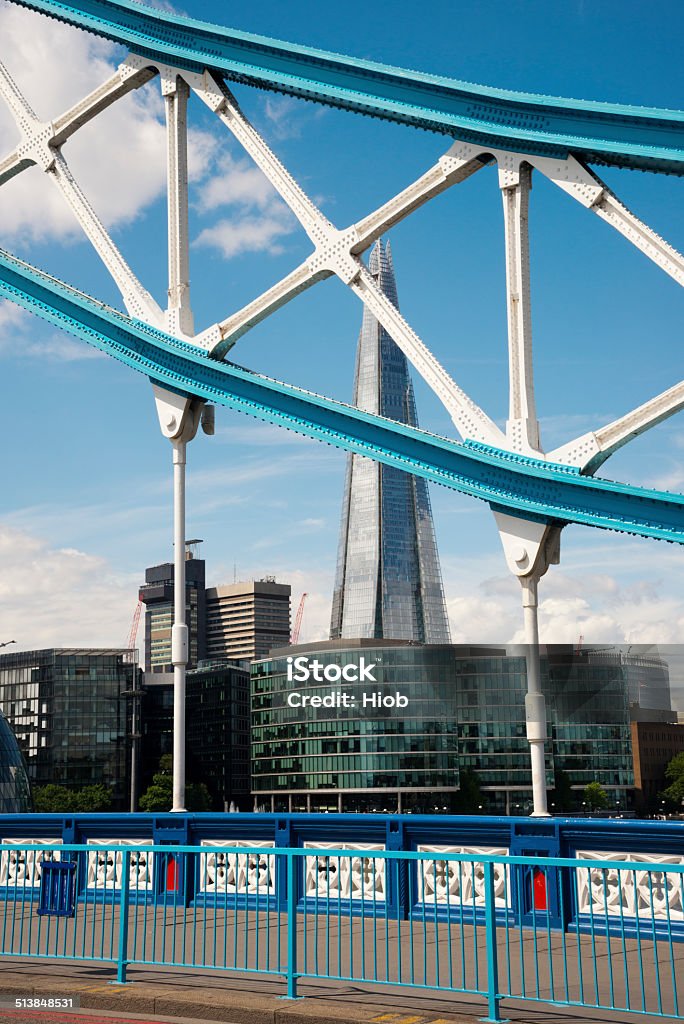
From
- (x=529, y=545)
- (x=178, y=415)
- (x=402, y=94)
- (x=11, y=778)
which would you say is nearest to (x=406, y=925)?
(x=529, y=545)

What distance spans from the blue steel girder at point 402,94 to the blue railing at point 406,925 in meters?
8.21

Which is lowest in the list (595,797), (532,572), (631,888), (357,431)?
(631,888)

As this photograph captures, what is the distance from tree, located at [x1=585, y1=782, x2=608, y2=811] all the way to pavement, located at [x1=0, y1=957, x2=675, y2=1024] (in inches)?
5414

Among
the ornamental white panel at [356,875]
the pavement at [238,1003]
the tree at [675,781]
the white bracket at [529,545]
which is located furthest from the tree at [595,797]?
the pavement at [238,1003]

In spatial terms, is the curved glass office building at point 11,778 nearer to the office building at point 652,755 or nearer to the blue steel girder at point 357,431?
the blue steel girder at point 357,431

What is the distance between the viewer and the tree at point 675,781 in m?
159

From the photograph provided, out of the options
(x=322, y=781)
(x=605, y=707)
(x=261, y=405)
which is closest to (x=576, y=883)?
(x=261, y=405)

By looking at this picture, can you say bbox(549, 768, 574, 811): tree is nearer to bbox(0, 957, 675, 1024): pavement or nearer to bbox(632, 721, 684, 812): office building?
bbox(632, 721, 684, 812): office building

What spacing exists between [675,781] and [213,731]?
205 feet

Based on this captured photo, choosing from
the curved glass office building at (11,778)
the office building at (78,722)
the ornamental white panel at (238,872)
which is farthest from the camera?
the office building at (78,722)

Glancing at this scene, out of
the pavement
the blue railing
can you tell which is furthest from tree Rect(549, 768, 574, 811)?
→ the pavement

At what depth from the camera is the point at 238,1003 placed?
915 cm

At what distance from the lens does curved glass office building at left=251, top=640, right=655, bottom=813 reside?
13550 centimetres

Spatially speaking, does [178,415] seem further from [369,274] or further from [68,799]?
[68,799]
